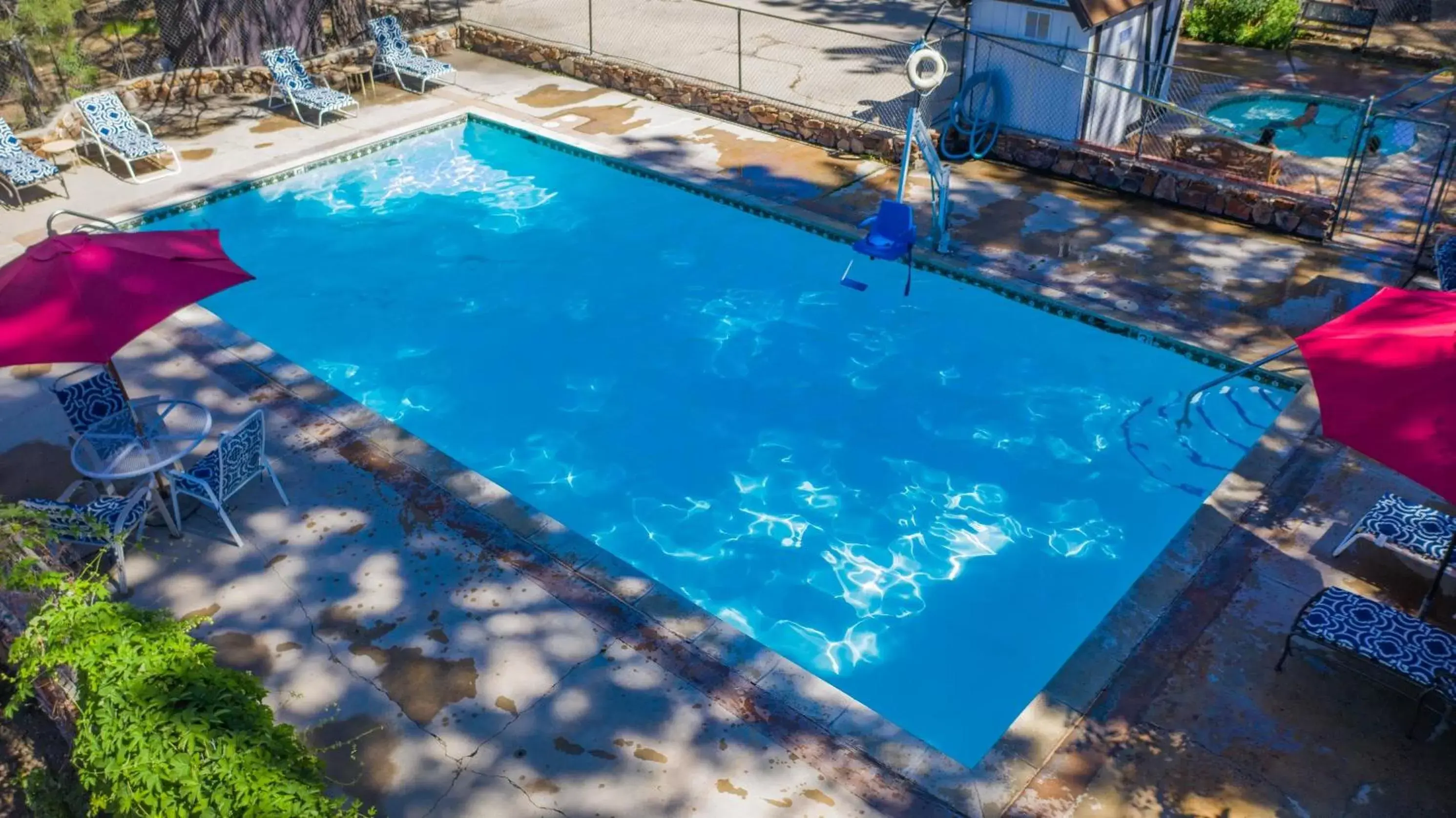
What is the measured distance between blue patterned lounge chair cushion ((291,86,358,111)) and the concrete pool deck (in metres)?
6.60

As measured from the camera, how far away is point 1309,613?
6.44 metres

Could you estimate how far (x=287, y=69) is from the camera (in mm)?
16141

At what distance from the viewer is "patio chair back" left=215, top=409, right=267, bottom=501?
7.50m

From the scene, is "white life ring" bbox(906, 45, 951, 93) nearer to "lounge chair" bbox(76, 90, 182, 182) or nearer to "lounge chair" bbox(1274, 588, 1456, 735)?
"lounge chair" bbox(1274, 588, 1456, 735)

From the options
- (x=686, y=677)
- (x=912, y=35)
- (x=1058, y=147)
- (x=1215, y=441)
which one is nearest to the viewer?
(x=686, y=677)

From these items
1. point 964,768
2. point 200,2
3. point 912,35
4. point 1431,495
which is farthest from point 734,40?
point 964,768

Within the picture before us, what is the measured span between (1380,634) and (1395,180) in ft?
29.4

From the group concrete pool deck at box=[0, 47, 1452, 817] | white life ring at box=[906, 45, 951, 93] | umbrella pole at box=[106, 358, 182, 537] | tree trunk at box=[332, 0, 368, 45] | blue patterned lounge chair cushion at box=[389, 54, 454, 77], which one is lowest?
concrete pool deck at box=[0, 47, 1452, 817]

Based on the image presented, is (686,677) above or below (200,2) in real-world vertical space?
below

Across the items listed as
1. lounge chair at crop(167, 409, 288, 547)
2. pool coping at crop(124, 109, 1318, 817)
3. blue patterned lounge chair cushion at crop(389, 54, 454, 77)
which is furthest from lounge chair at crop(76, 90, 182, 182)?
lounge chair at crop(167, 409, 288, 547)

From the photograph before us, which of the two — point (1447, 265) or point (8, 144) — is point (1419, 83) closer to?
point (1447, 265)

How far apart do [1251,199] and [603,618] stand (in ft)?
31.2

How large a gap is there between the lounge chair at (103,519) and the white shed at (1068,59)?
11301mm

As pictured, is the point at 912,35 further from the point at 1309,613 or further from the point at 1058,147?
the point at 1309,613
